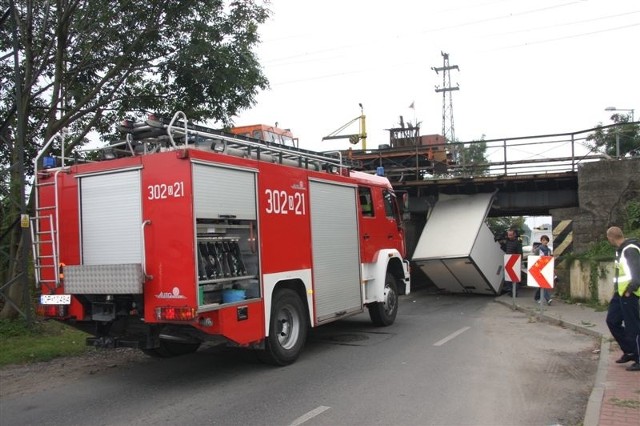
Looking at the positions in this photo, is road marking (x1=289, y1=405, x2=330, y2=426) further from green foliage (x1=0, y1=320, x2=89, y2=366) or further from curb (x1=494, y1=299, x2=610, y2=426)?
green foliage (x1=0, y1=320, x2=89, y2=366)

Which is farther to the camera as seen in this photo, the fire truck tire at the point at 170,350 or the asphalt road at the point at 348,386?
the fire truck tire at the point at 170,350

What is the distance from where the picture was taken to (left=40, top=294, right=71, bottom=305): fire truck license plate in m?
6.78

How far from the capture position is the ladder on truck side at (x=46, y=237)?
7.06 metres

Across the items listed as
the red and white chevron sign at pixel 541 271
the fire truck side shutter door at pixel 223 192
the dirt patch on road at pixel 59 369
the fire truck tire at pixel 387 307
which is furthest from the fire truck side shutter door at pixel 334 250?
the red and white chevron sign at pixel 541 271

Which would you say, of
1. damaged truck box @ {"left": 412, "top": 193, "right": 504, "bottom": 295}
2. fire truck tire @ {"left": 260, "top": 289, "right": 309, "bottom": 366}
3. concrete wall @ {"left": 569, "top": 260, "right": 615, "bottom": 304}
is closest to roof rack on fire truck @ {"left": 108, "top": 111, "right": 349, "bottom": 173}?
fire truck tire @ {"left": 260, "top": 289, "right": 309, "bottom": 366}

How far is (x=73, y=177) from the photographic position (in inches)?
277

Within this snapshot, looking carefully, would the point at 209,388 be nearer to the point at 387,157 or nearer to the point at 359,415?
the point at 359,415

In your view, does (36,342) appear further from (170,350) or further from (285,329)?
(285,329)

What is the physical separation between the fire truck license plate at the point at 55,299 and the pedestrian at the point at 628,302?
679cm

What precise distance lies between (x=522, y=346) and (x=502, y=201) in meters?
10.8

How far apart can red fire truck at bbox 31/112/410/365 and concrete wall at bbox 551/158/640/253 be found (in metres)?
10.4

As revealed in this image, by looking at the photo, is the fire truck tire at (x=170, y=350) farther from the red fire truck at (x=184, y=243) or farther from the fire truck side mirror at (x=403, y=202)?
the fire truck side mirror at (x=403, y=202)

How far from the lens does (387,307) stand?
10820mm

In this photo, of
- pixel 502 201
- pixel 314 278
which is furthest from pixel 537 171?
pixel 314 278
